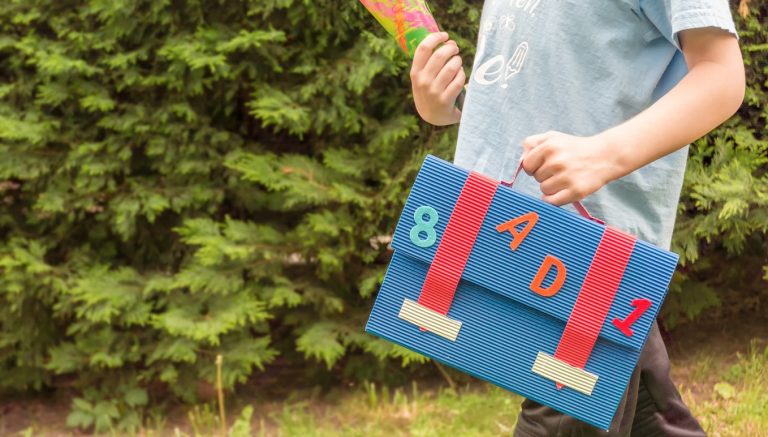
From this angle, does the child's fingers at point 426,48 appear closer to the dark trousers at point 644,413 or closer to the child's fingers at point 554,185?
the child's fingers at point 554,185

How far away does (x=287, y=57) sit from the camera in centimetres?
341

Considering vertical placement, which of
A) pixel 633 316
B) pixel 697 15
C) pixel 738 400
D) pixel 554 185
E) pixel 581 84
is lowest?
pixel 738 400

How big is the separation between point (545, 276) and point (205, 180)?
2528mm

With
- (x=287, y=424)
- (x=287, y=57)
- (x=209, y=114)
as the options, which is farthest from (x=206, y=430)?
(x=287, y=57)

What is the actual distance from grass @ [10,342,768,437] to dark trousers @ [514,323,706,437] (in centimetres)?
137

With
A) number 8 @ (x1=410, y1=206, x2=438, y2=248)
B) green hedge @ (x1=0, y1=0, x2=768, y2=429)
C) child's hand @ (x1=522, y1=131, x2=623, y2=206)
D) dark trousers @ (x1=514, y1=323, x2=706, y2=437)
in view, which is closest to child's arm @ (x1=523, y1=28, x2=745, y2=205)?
child's hand @ (x1=522, y1=131, x2=623, y2=206)

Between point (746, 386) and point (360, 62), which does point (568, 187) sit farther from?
point (746, 386)

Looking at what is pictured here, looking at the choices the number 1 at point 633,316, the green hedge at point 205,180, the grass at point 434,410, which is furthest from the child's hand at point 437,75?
the grass at point 434,410

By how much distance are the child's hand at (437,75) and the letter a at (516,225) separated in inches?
15.0

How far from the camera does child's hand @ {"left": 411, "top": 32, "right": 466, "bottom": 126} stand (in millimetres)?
1496

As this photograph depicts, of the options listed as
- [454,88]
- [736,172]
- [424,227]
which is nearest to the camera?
[424,227]

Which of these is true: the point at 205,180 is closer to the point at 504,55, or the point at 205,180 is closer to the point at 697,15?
the point at 504,55

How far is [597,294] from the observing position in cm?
125

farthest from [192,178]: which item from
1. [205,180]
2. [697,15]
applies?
[697,15]
